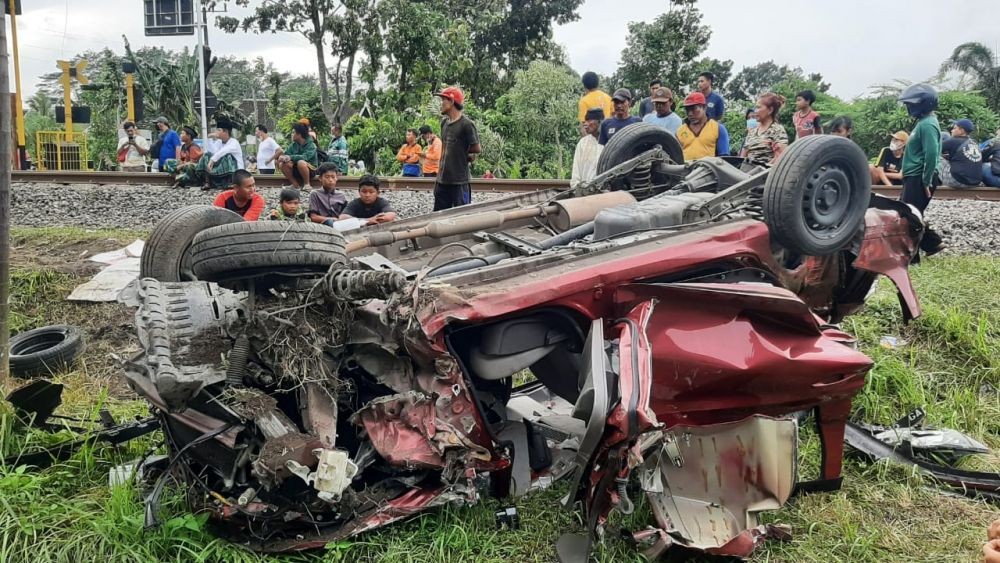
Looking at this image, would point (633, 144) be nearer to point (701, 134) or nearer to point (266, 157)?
point (701, 134)

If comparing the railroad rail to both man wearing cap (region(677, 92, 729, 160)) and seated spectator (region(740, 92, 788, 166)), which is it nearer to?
man wearing cap (region(677, 92, 729, 160))

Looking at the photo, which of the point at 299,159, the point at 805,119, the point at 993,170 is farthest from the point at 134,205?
the point at 993,170

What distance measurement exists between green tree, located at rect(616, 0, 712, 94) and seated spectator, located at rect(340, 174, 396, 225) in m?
14.4

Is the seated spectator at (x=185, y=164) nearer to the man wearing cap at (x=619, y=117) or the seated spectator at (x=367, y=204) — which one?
the seated spectator at (x=367, y=204)

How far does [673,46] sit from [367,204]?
50.0 feet

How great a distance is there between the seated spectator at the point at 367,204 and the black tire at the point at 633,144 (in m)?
1.89

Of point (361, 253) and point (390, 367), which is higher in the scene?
point (361, 253)

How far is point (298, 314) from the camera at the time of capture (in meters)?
2.80

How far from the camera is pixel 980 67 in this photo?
23266 mm

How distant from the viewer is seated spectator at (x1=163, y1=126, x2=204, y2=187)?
1008cm

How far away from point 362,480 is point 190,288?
3.21 feet

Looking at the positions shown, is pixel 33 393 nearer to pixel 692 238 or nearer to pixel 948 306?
pixel 692 238

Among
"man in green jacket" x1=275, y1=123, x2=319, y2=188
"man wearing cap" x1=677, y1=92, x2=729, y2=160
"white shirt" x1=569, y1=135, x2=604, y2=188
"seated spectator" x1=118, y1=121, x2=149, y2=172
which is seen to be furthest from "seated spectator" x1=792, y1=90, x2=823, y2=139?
"seated spectator" x1=118, y1=121, x2=149, y2=172

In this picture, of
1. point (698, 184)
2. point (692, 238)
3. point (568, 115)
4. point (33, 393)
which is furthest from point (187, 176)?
point (568, 115)
